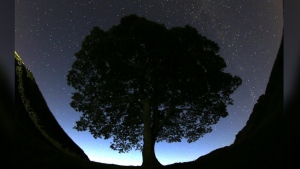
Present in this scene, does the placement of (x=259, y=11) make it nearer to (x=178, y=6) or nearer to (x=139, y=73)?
(x=178, y=6)

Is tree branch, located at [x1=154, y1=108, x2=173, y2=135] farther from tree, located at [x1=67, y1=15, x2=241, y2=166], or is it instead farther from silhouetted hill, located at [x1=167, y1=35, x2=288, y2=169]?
silhouetted hill, located at [x1=167, y1=35, x2=288, y2=169]

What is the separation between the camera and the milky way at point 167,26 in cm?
315

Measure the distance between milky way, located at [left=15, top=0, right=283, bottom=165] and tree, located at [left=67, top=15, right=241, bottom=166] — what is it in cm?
8

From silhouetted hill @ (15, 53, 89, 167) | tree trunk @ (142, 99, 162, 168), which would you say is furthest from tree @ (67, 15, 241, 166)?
silhouetted hill @ (15, 53, 89, 167)

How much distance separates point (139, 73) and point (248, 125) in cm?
117

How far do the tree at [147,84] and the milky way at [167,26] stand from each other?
8 cm

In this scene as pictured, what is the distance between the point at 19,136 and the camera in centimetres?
333

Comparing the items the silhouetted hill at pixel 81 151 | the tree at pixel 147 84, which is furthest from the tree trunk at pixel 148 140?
the silhouetted hill at pixel 81 151

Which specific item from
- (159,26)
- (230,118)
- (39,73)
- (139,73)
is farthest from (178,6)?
(39,73)

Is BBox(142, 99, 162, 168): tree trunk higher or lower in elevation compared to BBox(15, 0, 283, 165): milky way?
lower

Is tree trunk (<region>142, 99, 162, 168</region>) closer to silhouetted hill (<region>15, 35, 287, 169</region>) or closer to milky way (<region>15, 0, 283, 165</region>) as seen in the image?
milky way (<region>15, 0, 283, 165</region>)

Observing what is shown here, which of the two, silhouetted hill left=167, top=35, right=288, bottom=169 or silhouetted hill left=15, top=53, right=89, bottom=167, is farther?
silhouetted hill left=15, top=53, right=89, bottom=167

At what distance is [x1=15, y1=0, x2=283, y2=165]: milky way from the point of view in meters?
3.15

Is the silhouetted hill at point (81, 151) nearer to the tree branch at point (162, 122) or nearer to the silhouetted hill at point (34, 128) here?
the silhouetted hill at point (34, 128)
